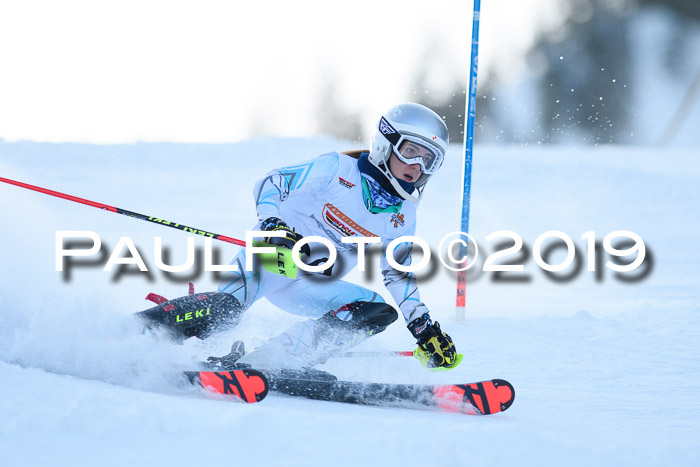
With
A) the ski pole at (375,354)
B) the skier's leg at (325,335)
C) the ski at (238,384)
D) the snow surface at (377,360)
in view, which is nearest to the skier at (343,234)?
the skier's leg at (325,335)

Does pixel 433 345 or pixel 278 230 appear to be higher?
pixel 278 230

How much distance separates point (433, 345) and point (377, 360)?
62 cm

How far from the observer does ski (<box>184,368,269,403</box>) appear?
114 inches

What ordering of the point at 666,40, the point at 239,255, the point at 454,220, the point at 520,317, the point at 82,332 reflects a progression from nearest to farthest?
the point at 82,332 → the point at 239,255 → the point at 520,317 → the point at 454,220 → the point at 666,40

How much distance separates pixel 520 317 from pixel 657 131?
Answer: 598 inches

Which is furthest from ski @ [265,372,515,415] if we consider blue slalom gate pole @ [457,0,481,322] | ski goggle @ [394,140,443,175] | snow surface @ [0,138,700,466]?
blue slalom gate pole @ [457,0,481,322]

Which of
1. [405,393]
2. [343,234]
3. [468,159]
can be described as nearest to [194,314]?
[343,234]

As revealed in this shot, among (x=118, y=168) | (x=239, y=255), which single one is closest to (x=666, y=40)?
(x=118, y=168)

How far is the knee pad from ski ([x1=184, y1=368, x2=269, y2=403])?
491 mm

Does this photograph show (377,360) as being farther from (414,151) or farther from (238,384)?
(238,384)

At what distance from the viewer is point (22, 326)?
11.7 ft

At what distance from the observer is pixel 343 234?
154 inches

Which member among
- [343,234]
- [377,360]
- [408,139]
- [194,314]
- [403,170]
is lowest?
[377,360]

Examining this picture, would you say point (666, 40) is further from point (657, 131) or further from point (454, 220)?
point (454, 220)
